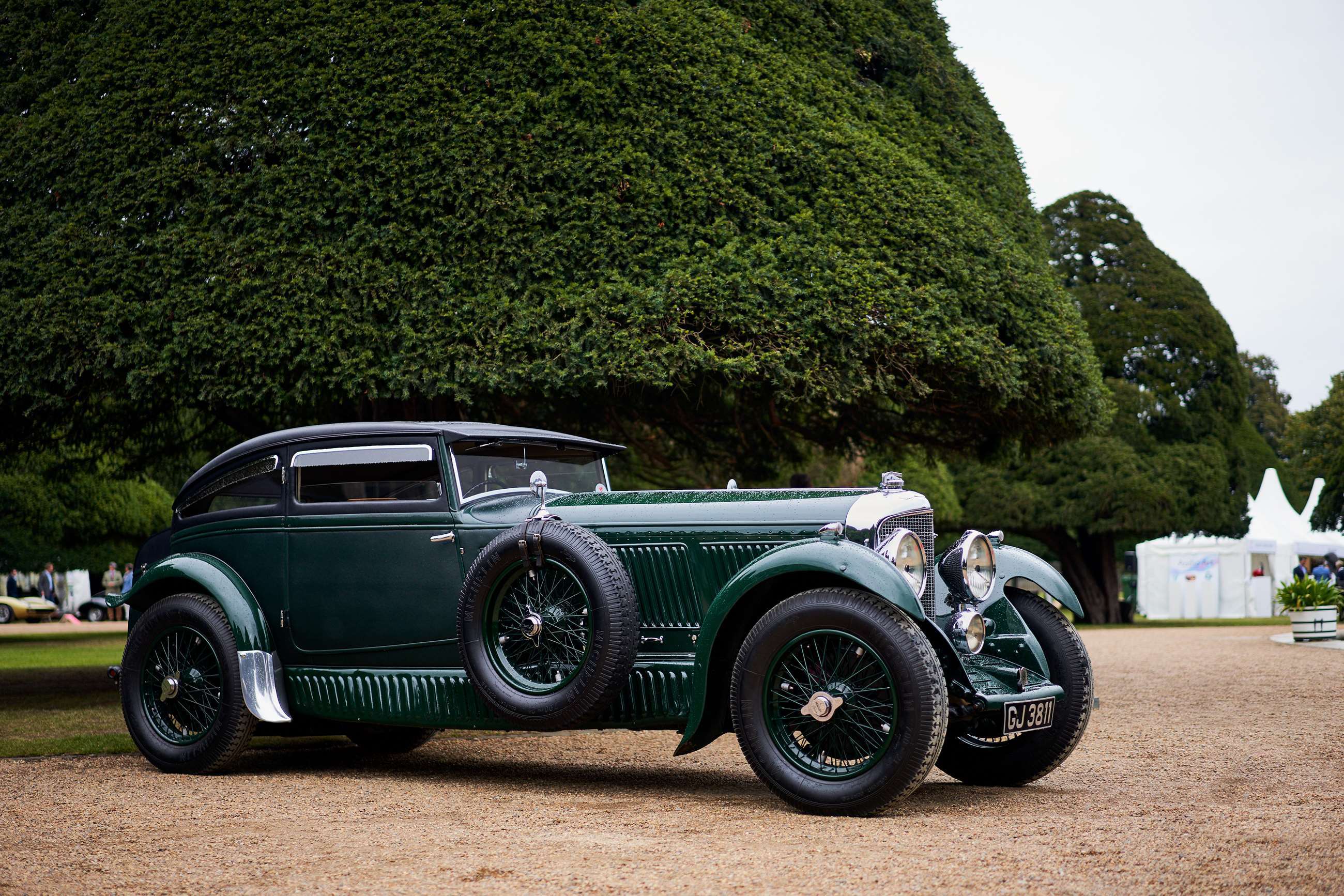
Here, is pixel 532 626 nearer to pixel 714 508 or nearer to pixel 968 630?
pixel 714 508

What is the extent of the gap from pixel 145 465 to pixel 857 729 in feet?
43.4

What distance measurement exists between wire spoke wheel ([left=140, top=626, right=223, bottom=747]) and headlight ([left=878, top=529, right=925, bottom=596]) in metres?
3.72

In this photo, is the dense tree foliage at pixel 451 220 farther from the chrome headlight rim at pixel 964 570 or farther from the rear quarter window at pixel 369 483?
the chrome headlight rim at pixel 964 570

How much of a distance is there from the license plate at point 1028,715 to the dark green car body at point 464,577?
6cm

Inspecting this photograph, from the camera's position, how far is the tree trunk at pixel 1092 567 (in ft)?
104

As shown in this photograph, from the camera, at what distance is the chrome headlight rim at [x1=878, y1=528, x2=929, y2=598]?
228 inches

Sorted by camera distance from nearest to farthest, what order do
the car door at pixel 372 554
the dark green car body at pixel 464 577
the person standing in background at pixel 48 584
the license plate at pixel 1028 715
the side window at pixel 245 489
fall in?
the license plate at pixel 1028 715
the dark green car body at pixel 464 577
the car door at pixel 372 554
the side window at pixel 245 489
the person standing in background at pixel 48 584

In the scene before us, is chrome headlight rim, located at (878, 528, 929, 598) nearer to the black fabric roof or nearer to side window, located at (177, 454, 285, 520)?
the black fabric roof

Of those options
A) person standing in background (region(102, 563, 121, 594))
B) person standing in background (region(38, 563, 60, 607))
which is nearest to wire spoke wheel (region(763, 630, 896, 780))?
person standing in background (region(102, 563, 121, 594))

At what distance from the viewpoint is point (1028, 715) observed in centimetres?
584

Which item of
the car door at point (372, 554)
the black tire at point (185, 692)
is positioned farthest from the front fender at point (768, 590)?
the black tire at point (185, 692)

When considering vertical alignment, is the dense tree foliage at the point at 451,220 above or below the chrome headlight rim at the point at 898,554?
above

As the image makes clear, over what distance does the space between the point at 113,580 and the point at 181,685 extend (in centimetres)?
3940

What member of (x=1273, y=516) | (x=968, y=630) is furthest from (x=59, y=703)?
(x=1273, y=516)
